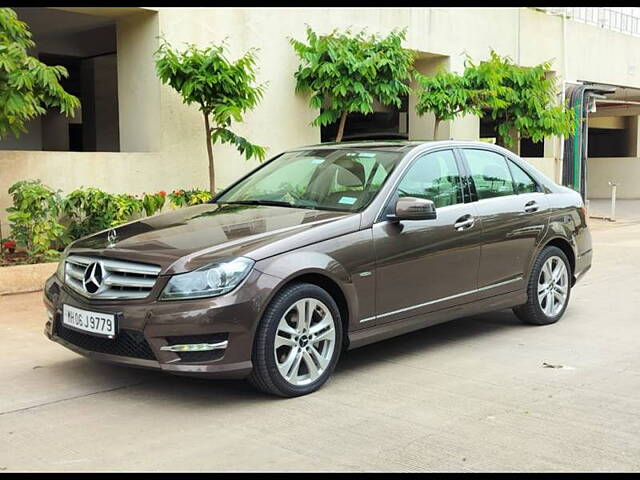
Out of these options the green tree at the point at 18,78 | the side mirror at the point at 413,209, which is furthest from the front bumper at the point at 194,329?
the green tree at the point at 18,78

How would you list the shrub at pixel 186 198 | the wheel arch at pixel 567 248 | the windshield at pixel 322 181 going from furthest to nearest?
the shrub at pixel 186 198 < the wheel arch at pixel 567 248 < the windshield at pixel 322 181

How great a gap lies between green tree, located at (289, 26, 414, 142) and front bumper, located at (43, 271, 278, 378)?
7527 millimetres

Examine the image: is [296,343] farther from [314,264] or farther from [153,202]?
[153,202]

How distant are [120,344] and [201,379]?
78 centimetres

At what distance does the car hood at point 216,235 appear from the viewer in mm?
4656

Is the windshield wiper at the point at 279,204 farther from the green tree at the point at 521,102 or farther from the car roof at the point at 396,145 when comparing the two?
the green tree at the point at 521,102

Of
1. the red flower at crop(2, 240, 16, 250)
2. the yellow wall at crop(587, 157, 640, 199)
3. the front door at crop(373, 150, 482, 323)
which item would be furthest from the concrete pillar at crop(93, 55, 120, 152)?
the yellow wall at crop(587, 157, 640, 199)

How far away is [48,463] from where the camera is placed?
3818 mm

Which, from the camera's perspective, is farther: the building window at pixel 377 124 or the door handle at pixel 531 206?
the building window at pixel 377 124

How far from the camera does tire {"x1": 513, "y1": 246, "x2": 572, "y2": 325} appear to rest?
22.1ft

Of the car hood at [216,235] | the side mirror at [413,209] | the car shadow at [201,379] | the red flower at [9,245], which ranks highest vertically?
the side mirror at [413,209]

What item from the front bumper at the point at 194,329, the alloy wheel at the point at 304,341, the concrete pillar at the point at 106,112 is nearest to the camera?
the front bumper at the point at 194,329

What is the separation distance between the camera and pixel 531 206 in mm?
6715

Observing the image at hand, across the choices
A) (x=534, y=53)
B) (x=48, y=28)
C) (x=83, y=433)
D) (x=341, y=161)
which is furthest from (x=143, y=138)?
(x=534, y=53)
